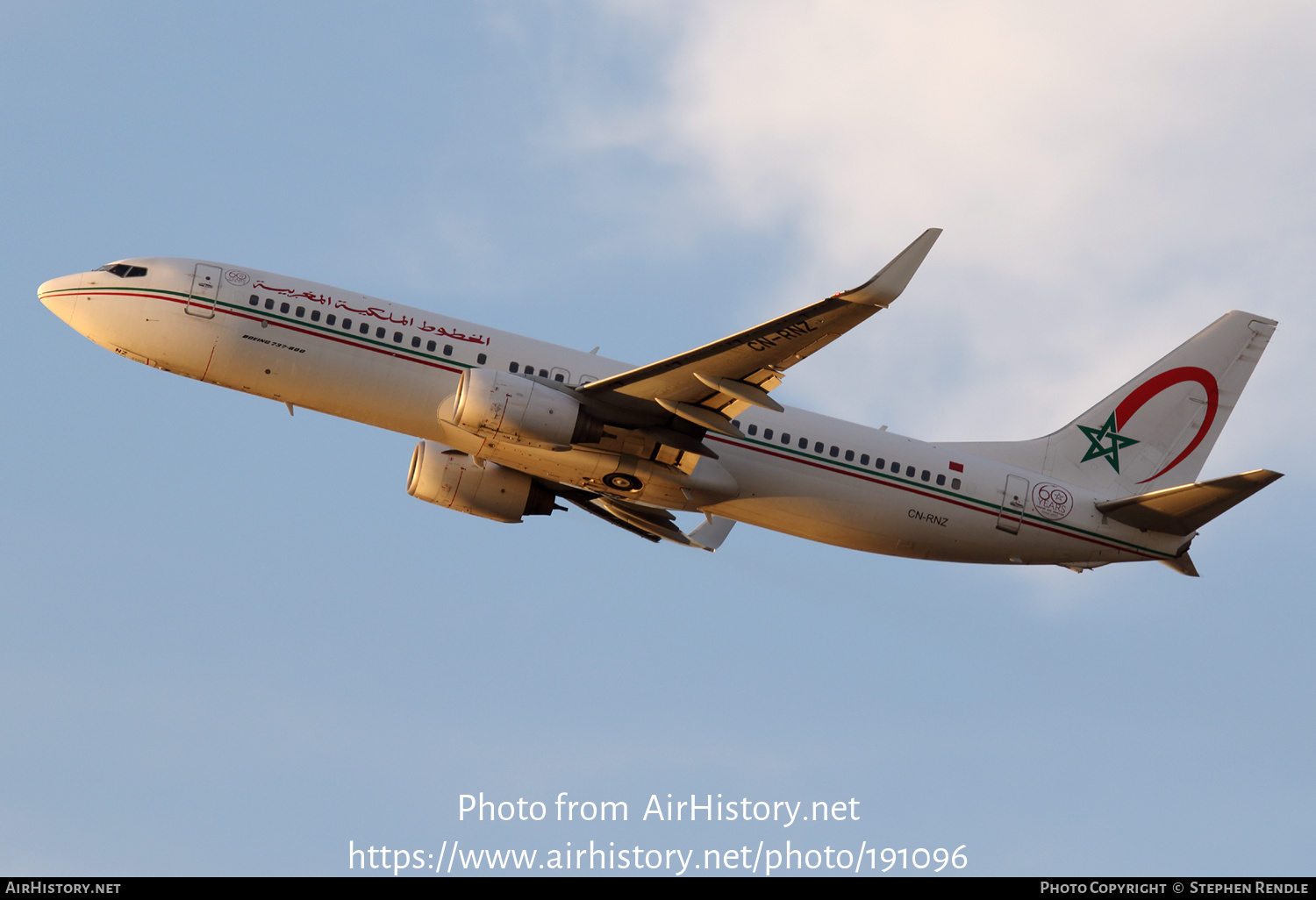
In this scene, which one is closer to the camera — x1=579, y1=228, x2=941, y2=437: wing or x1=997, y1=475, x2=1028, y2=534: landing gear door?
x1=579, y1=228, x2=941, y2=437: wing

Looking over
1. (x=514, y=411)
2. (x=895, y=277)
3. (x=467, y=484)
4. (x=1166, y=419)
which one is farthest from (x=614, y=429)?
(x=1166, y=419)

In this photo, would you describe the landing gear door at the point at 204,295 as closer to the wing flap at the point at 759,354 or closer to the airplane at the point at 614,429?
the airplane at the point at 614,429

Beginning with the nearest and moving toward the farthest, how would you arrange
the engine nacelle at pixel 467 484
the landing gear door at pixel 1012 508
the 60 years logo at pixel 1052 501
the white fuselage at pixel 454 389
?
the white fuselage at pixel 454 389 → the landing gear door at pixel 1012 508 → the 60 years logo at pixel 1052 501 → the engine nacelle at pixel 467 484

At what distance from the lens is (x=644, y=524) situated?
128 feet

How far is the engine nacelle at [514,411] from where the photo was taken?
103 feet

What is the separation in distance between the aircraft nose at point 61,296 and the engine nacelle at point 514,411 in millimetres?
11229

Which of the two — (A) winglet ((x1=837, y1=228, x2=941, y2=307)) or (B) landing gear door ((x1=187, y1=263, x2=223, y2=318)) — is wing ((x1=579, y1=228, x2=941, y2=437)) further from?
(B) landing gear door ((x1=187, y1=263, x2=223, y2=318))

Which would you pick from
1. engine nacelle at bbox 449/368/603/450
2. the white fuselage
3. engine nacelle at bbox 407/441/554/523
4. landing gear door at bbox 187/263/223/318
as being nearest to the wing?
engine nacelle at bbox 449/368/603/450

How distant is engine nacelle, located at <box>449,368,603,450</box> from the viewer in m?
31.4

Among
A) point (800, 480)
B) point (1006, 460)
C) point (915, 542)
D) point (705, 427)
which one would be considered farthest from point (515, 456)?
point (1006, 460)

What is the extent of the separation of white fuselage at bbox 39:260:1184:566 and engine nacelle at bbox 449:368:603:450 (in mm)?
896

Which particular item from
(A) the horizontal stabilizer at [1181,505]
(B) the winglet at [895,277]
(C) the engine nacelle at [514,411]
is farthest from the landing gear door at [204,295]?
(A) the horizontal stabilizer at [1181,505]
